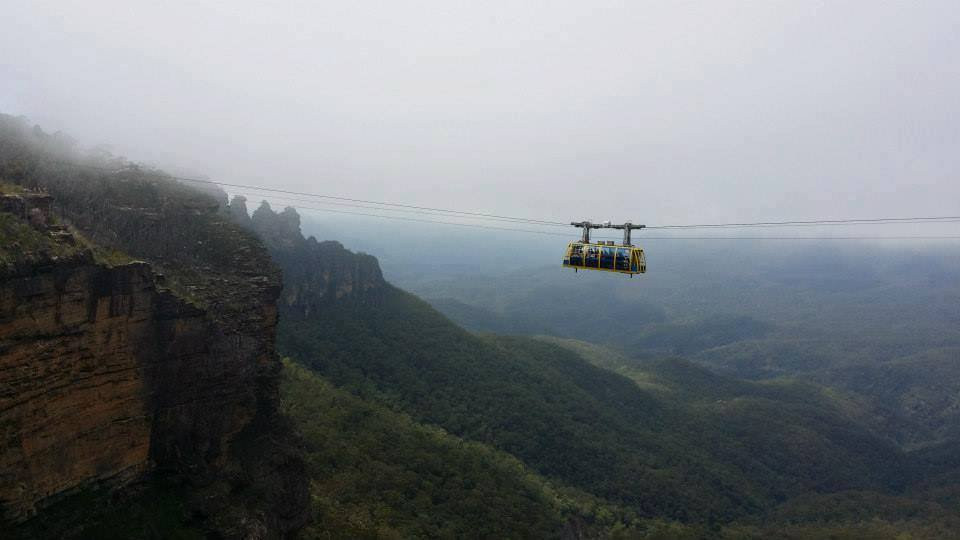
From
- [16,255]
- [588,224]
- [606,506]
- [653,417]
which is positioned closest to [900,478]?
[653,417]

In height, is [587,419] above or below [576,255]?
Answer: below

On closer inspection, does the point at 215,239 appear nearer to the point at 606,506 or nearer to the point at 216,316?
the point at 216,316

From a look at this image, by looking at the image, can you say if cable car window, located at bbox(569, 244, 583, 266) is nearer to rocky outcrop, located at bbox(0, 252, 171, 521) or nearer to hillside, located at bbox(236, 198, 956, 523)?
rocky outcrop, located at bbox(0, 252, 171, 521)

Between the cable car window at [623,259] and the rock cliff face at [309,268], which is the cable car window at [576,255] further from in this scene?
the rock cliff face at [309,268]

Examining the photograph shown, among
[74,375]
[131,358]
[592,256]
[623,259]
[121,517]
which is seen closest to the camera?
[74,375]

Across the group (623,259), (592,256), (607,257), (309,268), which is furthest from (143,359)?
(309,268)

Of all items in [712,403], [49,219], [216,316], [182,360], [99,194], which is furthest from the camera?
[712,403]

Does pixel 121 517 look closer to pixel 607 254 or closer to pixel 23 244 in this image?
pixel 23 244
